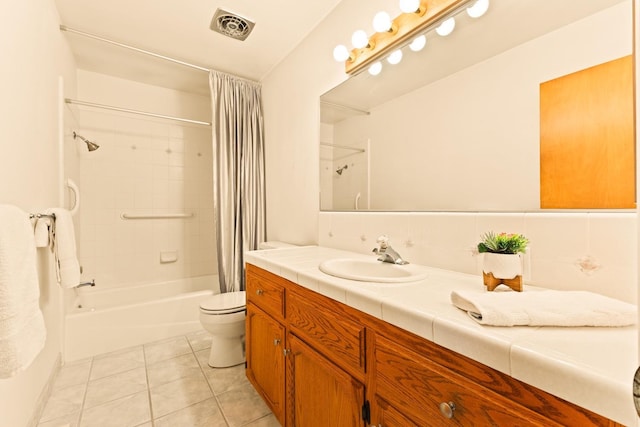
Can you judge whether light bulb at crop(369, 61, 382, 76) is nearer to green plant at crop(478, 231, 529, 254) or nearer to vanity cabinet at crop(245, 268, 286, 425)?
green plant at crop(478, 231, 529, 254)

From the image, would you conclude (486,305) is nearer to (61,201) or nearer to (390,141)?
(390,141)

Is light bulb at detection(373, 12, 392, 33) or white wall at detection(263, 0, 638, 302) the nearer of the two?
white wall at detection(263, 0, 638, 302)

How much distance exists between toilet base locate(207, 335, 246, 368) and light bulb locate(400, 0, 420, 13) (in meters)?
2.15

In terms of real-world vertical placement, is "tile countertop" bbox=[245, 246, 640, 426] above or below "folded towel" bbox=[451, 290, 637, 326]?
below

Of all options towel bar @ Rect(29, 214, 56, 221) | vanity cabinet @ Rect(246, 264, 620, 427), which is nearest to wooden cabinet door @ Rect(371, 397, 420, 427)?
vanity cabinet @ Rect(246, 264, 620, 427)

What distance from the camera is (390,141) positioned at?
1.45m

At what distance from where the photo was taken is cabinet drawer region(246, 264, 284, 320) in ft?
4.13

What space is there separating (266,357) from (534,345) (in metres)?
1.22

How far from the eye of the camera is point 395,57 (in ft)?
4.67

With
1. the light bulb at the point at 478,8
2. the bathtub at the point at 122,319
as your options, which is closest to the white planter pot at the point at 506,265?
the light bulb at the point at 478,8

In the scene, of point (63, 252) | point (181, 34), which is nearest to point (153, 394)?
point (63, 252)

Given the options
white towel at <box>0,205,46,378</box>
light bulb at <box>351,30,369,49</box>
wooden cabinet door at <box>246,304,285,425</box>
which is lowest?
wooden cabinet door at <box>246,304,285,425</box>

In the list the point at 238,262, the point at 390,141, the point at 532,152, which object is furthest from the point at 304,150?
the point at 532,152

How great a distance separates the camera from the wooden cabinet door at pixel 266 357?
125 centimetres
